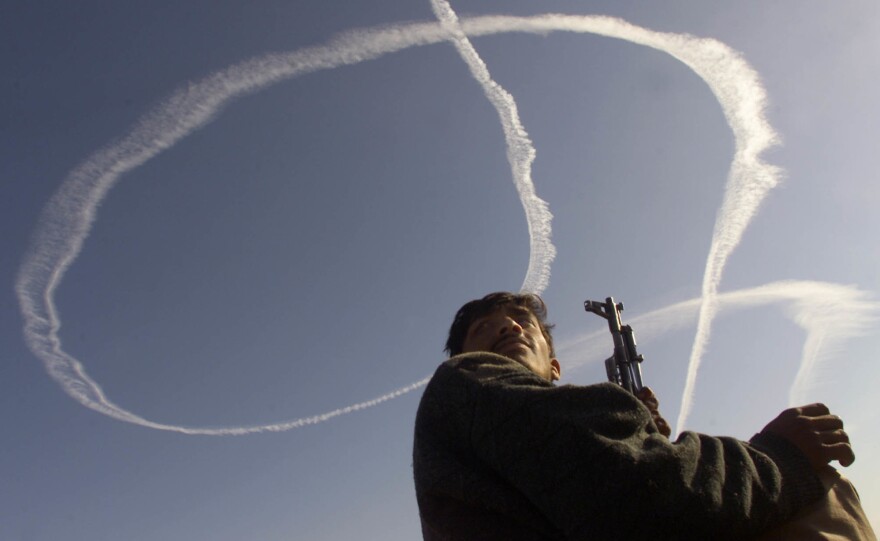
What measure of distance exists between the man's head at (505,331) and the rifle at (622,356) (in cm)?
262

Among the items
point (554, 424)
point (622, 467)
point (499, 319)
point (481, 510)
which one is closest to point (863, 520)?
point (622, 467)

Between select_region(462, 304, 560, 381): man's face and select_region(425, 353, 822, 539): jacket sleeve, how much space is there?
896mm

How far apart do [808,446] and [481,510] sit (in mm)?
1247

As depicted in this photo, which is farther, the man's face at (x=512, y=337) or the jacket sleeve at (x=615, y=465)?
the man's face at (x=512, y=337)

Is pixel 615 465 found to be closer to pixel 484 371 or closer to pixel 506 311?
pixel 484 371

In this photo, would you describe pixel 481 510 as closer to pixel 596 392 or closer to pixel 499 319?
Result: pixel 596 392

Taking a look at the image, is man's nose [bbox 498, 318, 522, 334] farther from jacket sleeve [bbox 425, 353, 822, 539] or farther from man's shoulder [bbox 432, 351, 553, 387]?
jacket sleeve [bbox 425, 353, 822, 539]

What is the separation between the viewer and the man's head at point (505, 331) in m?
3.45

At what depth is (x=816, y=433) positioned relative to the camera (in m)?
2.48

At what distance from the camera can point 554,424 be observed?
7.24 feet

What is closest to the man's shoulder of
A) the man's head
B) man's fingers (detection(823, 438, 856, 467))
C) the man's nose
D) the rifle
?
the man's head

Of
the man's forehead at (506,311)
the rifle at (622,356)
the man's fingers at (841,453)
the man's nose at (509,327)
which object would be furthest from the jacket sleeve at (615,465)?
the rifle at (622,356)

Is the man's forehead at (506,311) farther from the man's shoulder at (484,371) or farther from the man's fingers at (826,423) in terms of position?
the man's fingers at (826,423)

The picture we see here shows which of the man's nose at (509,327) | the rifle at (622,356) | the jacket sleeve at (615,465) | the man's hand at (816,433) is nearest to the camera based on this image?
the jacket sleeve at (615,465)
